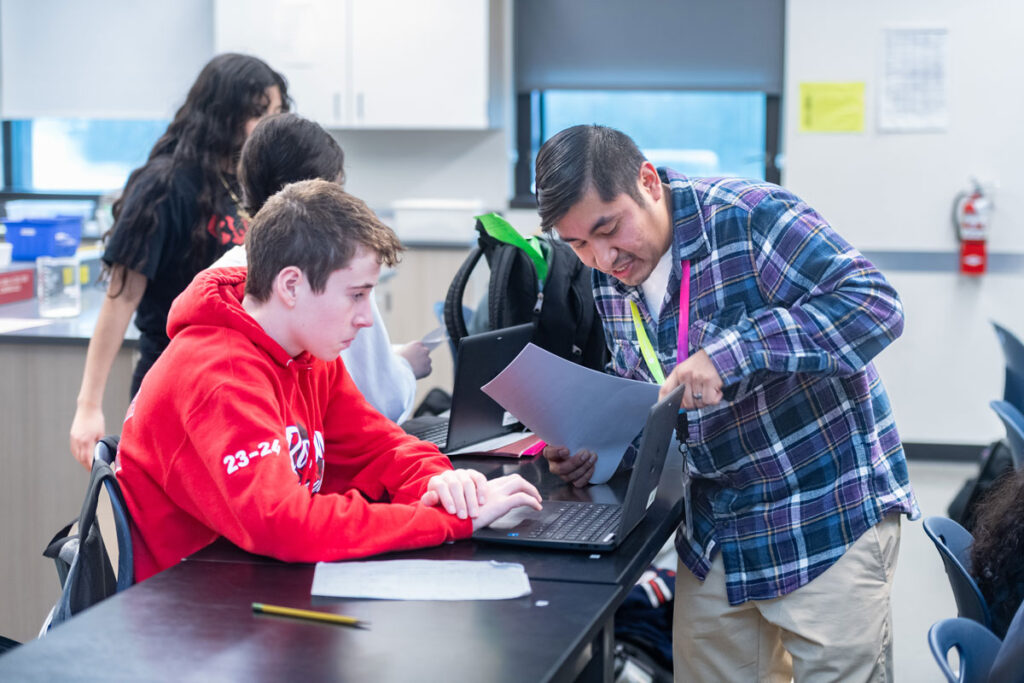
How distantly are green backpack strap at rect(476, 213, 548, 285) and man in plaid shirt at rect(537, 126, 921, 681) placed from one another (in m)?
0.42

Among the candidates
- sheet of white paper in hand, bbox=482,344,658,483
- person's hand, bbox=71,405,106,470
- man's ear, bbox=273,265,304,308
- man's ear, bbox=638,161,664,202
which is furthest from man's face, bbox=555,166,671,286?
person's hand, bbox=71,405,106,470

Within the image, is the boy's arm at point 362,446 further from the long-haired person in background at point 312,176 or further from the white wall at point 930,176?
the white wall at point 930,176

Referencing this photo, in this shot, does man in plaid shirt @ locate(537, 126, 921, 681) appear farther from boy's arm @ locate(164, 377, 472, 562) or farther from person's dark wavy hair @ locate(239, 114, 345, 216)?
person's dark wavy hair @ locate(239, 114, 345, 216)

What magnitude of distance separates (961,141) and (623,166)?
3466 millimetres

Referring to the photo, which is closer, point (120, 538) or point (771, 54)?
point (120, 538)

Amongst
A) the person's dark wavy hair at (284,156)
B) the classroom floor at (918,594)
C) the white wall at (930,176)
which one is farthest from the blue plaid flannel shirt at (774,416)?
the white wall at (930,176)

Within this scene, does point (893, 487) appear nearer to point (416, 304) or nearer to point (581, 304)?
point (581, 304)

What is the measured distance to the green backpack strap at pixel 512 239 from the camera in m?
2.07

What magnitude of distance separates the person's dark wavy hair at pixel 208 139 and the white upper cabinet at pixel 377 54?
7.84 feet

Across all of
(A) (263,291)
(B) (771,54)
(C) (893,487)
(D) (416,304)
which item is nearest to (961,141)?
(B) (771,54)

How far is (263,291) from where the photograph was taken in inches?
57.4

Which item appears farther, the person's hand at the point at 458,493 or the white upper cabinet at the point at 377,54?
the white upper cabinet at the point at 377,54

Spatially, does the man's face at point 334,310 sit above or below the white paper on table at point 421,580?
above

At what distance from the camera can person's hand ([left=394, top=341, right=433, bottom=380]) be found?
2.25m
